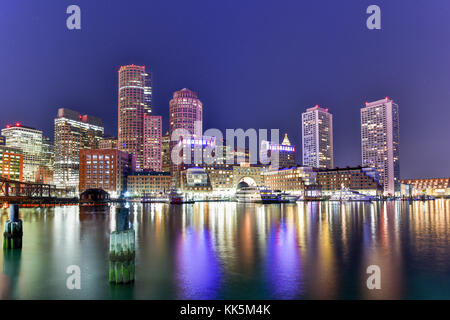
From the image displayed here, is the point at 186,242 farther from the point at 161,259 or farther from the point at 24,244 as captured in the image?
the point at 24,244

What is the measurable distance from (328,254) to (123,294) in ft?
63.7

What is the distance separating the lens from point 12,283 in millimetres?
22422

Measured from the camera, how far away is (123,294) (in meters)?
19.6

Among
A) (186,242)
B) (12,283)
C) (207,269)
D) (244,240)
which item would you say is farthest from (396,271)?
(12,283)

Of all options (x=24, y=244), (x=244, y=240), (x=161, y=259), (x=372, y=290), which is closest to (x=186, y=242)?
(x=244, y=240)

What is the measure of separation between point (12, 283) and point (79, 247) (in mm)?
13854
